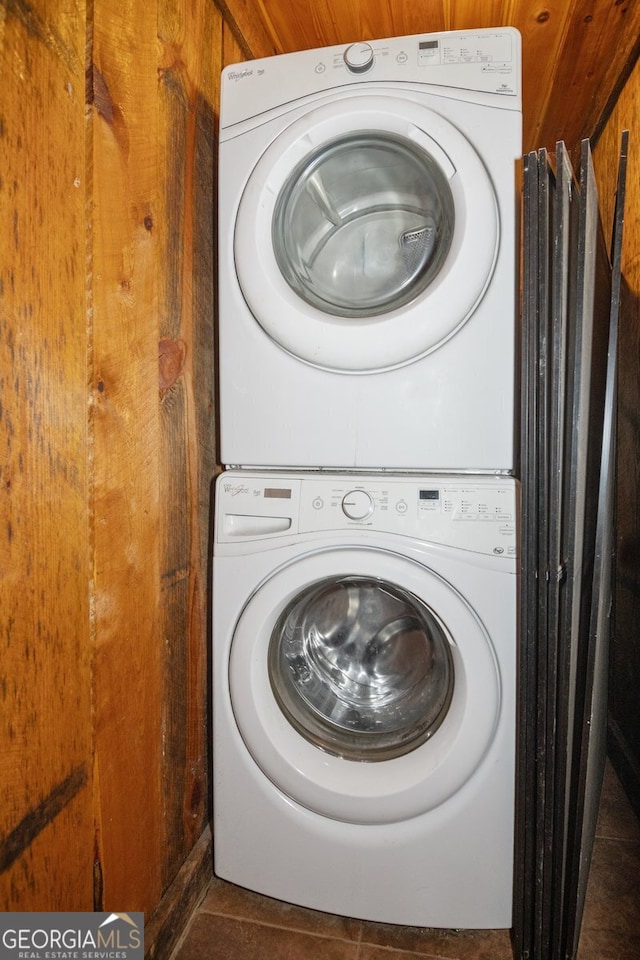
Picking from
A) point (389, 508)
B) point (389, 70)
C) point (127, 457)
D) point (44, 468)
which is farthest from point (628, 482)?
point (44, 468)

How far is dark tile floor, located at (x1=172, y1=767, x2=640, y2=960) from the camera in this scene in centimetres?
106

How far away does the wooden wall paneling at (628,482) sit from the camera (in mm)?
1461

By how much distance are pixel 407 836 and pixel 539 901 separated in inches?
9.1

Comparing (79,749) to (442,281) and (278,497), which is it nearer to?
(278,497)

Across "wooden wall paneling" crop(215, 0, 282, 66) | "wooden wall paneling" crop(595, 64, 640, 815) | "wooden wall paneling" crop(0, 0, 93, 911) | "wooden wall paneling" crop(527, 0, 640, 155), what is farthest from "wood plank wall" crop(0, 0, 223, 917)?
"wooden wall paneling" crop(595, 64, 640, 815)

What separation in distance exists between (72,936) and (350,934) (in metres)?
0.56

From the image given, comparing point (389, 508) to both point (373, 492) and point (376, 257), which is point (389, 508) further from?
point (376, 257)

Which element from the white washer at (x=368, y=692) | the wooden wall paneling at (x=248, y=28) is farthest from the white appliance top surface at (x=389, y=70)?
the white washer at (x=368, y=692)

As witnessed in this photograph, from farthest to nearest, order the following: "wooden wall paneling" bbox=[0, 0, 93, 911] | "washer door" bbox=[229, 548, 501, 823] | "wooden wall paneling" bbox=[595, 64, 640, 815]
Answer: "wooden wall paneling" bbox=[595, 64, 640, 815], "washer door" bbox=[229, 548, 501, 823], "wooden wall paneling" bbox=[0, 0, 93, 911]

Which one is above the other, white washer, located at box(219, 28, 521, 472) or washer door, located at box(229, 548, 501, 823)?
white washer, located at box(219, 28, 521, 472)

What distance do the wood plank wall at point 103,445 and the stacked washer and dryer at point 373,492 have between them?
0.32ft

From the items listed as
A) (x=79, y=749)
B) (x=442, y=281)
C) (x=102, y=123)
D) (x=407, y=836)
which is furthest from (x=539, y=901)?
(x=102, y=123)

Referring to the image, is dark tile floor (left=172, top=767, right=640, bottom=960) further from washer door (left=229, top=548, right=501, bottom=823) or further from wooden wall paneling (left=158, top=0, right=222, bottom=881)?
washer door (left=229, top=548, right=501, bottom=823)

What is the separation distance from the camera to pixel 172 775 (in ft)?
3.63
